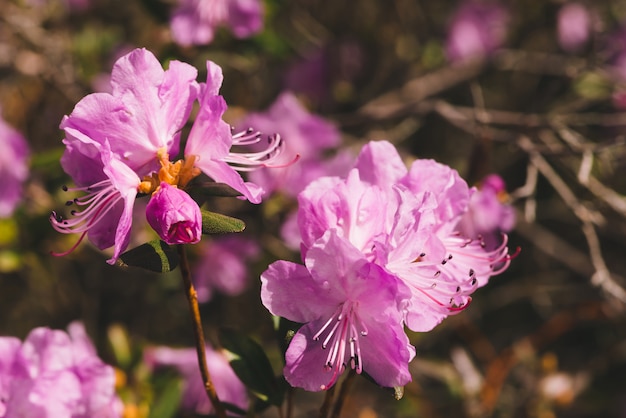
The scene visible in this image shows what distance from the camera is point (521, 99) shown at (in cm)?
341

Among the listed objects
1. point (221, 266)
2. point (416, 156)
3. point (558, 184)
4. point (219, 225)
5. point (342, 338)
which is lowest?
point (416, 156)

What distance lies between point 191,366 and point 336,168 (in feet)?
2.20

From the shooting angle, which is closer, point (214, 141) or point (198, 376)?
point (214, 141)

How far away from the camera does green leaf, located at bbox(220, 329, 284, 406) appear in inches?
47.8

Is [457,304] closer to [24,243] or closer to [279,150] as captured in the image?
[279,150]

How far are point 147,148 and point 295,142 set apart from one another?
1.13 m

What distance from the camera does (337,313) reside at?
1020mm

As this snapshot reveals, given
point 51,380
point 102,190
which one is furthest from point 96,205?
point 51,380

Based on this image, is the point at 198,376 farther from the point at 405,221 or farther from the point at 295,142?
the point at 405,221

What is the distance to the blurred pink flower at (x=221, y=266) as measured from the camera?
7.40 feet

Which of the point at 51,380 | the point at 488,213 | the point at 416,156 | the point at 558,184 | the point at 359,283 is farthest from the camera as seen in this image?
the point at 416,156

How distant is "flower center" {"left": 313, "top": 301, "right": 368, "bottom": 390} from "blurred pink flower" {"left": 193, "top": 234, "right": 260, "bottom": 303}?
1.26 metres

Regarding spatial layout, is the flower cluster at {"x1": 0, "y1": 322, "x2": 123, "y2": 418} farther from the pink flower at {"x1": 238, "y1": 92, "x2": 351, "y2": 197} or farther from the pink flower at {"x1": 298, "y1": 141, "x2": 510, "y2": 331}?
the pink flower at {"x1": 238, "y1": 92, "x2": 351, "y2": 197}

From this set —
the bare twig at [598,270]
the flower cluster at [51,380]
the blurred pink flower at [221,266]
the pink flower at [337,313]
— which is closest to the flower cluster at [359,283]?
the pink flower at [337,313]
